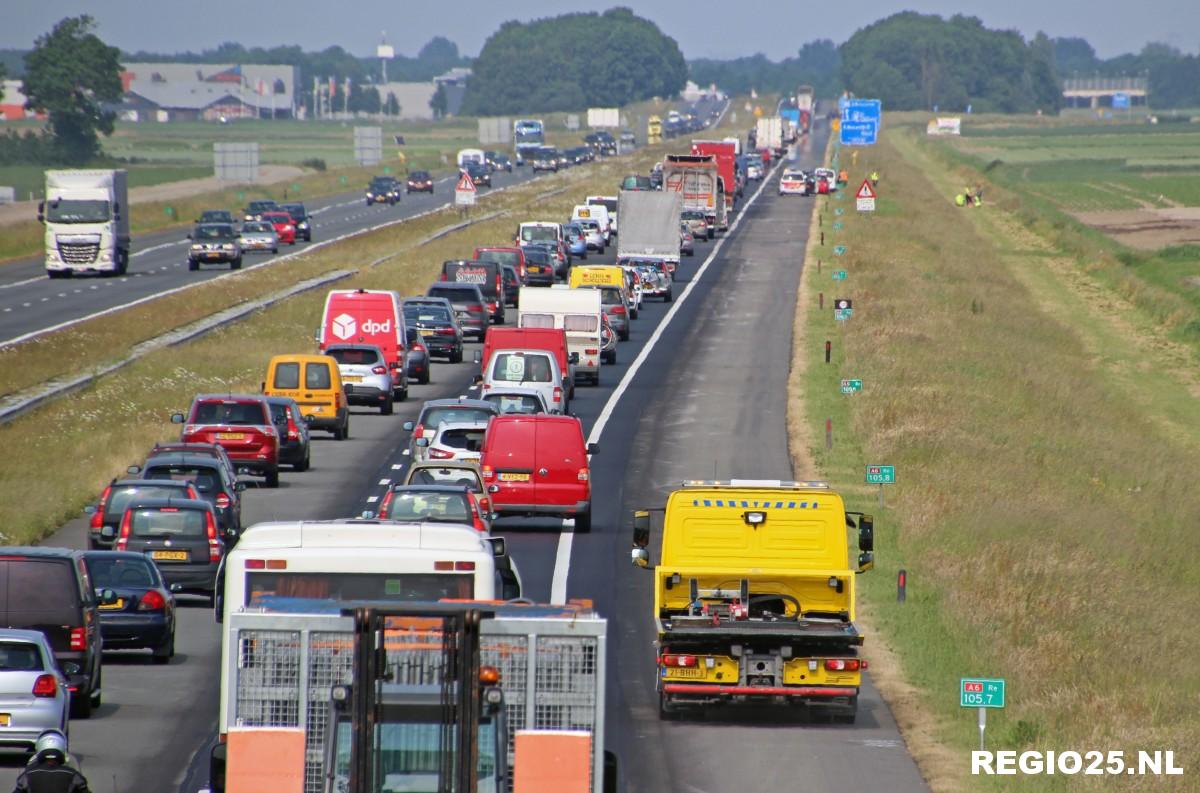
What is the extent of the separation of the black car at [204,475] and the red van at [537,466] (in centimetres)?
410

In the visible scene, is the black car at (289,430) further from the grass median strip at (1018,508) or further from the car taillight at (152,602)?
the car taillight at (152,602)

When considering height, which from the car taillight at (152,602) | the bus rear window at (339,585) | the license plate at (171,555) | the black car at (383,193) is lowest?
the black car at (383,193)

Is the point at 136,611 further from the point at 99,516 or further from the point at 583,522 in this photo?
the point at 583,522

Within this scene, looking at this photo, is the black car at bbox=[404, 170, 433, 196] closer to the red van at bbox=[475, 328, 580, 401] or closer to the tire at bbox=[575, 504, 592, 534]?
the red van at bbox=[475, 328, 580, 401]

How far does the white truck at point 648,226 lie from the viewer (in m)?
86.2

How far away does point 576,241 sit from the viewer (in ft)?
314

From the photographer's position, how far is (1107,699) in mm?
22812

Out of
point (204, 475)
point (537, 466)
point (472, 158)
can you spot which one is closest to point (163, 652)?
point (204, 475)

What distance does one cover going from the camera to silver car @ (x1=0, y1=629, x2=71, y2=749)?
18953 millimetres

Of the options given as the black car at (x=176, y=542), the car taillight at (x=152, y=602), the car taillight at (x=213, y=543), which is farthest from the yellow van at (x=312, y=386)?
the car taillight at (x=152, y=602)

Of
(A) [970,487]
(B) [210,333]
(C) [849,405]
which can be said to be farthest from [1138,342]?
(A) [970,487]

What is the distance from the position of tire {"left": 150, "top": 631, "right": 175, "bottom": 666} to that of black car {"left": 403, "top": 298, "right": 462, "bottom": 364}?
35.9m

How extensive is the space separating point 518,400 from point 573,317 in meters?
14.9
